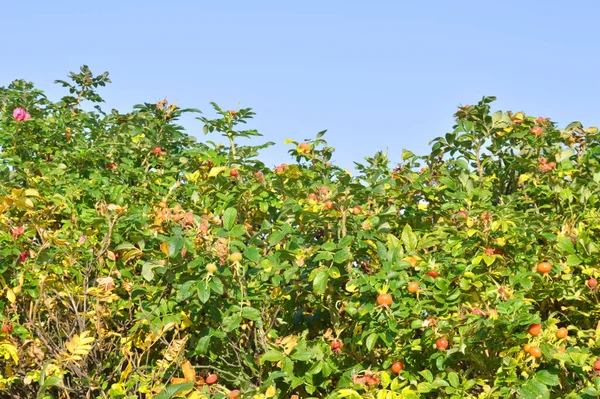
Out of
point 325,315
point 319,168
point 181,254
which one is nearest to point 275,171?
point 319,168

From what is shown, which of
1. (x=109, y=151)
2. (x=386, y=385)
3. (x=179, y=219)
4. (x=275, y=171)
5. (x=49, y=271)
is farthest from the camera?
(x=109, y=151)

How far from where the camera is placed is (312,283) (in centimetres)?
365

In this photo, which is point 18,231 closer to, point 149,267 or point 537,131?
point 149,267

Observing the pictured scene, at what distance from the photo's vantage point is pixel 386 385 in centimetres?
321

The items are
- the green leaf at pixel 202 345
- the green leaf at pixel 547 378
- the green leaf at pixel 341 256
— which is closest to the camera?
the green leaf at pixel 547 378

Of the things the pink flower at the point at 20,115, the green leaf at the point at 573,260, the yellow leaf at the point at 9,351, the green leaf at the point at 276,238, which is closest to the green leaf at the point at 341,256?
the green leaf at the point at 276,238

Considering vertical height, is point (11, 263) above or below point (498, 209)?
below

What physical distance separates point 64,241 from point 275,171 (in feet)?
4.57

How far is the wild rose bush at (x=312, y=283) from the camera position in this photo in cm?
323

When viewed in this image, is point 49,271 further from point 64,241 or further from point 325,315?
point 325,315

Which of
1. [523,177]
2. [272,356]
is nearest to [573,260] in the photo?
[523,177]

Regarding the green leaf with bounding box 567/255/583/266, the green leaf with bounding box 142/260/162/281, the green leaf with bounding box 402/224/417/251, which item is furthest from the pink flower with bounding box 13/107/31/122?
the green leaf with bounding box 567/255/583/266

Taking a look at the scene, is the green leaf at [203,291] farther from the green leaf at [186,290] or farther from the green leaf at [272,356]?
the green leaf at [272,356]

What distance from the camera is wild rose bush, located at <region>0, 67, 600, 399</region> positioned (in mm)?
3229
